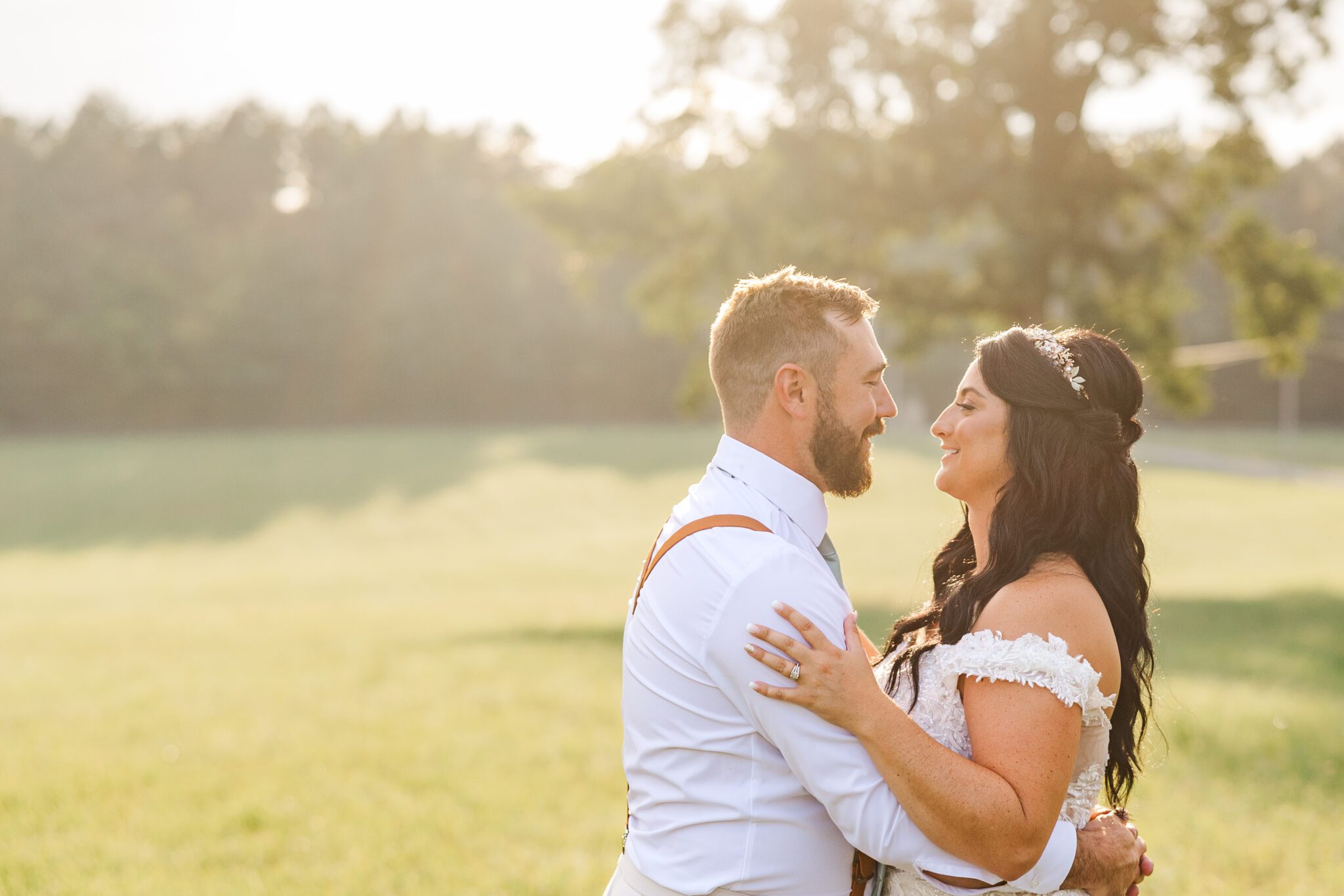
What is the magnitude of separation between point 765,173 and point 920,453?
39723 mm

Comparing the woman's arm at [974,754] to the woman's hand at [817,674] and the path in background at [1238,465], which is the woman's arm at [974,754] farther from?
the path in background at [1238,465]

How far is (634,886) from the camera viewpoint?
2551mm

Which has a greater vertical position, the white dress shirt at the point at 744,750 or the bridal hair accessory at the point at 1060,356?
the bridal hair accessory at the point at 1060,356

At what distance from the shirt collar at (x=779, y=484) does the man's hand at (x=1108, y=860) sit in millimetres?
943

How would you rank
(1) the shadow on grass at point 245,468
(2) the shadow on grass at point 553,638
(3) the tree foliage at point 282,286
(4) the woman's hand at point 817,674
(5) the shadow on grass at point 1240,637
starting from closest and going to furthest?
(4) the woman's hand at point 817,674 < (5) the shadow on grass at point 1240,637 < (2) the shadow on grass at point 553,638 < (1) the shadow on grass at point 245,468 < (3) the tree foliage at point 282,286

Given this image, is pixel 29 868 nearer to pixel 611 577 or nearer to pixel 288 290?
pixel 611 577

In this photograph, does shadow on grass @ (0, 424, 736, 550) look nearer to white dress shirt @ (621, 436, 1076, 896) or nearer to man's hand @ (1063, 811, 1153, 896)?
white dress shirt @ (621, 436, 1076, 896)

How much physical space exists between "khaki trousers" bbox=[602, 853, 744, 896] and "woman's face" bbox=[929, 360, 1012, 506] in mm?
1090

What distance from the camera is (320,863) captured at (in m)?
5.75

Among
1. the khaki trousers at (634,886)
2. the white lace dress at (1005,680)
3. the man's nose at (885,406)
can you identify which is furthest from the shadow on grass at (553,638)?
the man's nose at (885,406)

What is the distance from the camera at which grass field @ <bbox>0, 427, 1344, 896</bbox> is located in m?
5.86

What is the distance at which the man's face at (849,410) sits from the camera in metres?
2.59

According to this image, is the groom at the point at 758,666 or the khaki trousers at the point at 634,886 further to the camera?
the khaki trousers at the point at 634,886

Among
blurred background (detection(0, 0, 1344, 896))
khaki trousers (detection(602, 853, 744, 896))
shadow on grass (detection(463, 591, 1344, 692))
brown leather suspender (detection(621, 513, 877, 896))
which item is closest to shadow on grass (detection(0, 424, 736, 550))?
blurred background (detection(0, 0, 1344, 896))
